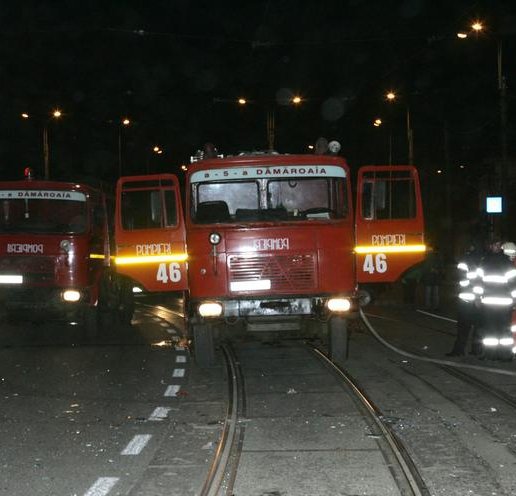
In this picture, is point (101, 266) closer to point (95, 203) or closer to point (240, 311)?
point (95, 203)

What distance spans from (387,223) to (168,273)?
3.23m

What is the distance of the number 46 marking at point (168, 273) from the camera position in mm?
12781

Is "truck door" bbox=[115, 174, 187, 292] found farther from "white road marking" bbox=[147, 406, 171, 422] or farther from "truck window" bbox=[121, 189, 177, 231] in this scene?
"white road marking" bbox=[147, 406, 171, 422]

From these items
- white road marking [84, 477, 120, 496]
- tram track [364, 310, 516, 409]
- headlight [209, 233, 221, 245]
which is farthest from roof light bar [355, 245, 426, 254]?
white road marking [84, 477, 120, 496]

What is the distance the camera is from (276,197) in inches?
497

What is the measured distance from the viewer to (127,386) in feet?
36.1

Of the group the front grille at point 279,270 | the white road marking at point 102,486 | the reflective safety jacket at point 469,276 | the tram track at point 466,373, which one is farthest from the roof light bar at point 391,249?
the white road marking at point 102,486

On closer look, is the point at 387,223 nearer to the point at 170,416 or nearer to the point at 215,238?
the point at 215,238

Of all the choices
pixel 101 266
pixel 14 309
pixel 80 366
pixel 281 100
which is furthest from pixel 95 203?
pixel 281 100

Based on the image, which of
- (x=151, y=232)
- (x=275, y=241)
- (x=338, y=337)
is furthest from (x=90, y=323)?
(x=275, y=241)

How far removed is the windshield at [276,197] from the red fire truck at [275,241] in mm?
14

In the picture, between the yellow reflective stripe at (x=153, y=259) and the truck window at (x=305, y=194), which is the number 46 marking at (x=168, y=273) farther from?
the truck window at (x=305, y=194)

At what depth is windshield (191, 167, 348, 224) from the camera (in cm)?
1235

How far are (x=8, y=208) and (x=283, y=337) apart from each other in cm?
723
